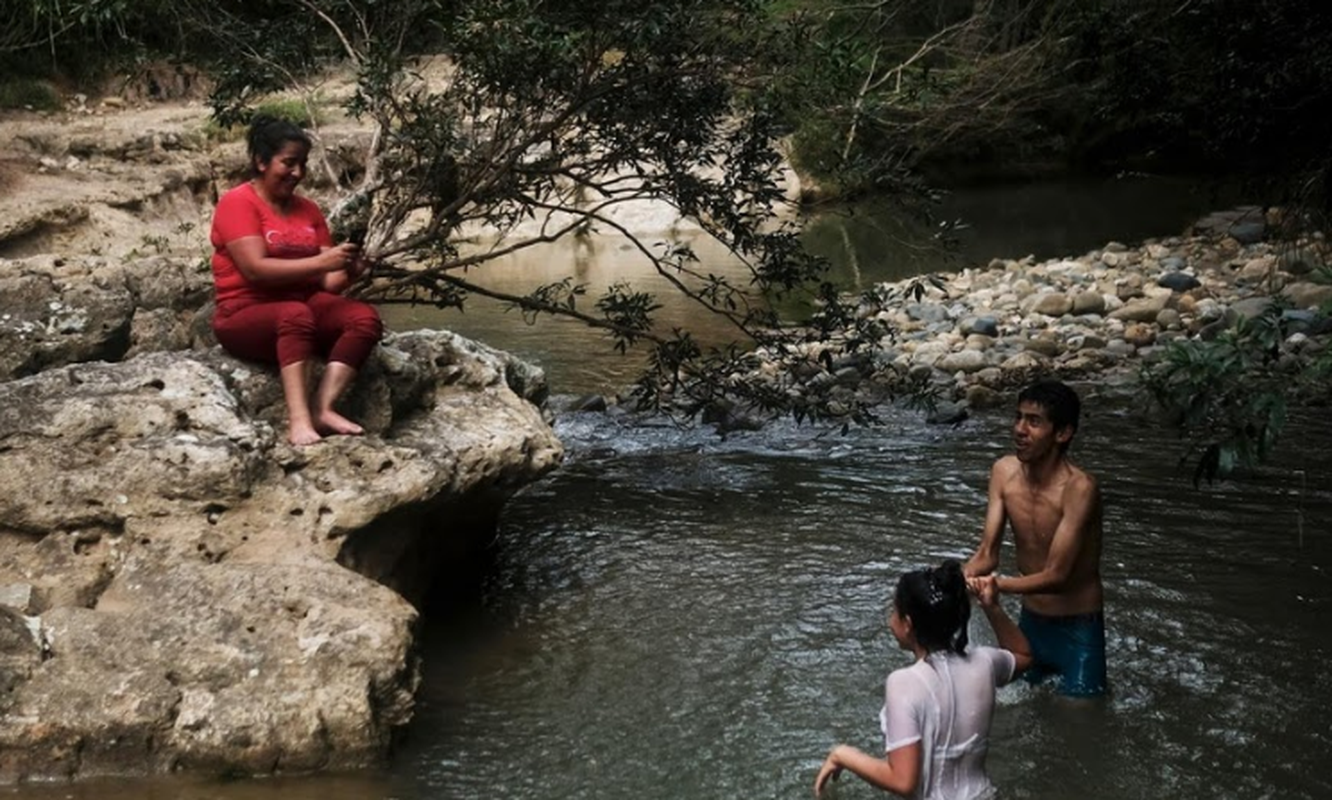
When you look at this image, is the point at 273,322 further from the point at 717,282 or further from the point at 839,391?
the point at 839,391

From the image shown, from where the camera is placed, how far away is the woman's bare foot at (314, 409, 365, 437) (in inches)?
215

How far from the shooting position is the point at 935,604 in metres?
3.50

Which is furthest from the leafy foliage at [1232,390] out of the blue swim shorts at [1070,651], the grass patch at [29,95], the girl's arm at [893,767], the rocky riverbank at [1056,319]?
the grass patch at [29,95]

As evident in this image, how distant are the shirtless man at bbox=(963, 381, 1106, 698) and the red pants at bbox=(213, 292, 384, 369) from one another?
239cm

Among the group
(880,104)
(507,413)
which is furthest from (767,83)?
(507,413)

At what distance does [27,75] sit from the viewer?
764 inches

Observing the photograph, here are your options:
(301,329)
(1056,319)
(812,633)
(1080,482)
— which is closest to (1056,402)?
(1080,482)

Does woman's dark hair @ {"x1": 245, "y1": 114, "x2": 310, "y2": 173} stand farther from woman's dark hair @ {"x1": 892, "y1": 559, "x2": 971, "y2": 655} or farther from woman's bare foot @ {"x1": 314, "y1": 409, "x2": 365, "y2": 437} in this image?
woman's dark hair @ {"x1": 892, "y1": 559, "x2": 971, "y2": 655}

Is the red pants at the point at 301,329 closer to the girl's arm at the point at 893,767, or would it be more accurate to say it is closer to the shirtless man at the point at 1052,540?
the shirtless man at the point at 1052,540

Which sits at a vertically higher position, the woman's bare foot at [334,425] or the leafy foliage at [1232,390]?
the leafy foliage at [1232,390]

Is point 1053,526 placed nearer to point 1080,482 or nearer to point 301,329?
point 1080,482

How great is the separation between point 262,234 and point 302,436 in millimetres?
765

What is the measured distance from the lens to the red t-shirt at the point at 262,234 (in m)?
5.39

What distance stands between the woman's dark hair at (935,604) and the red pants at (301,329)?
2741 mm
